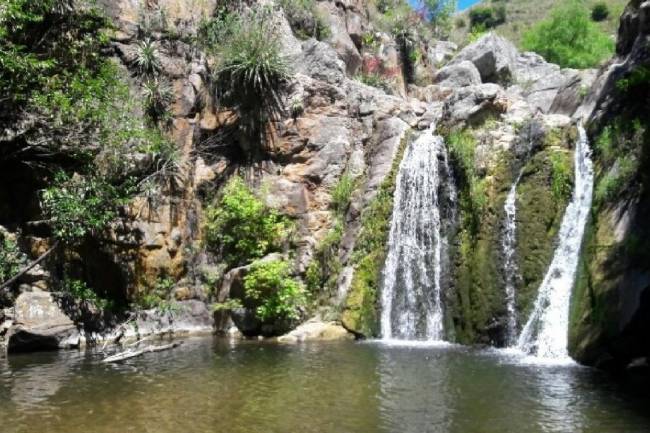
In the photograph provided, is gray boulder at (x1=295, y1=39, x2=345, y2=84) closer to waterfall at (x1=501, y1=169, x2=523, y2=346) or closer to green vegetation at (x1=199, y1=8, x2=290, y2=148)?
green vegetation at (x1=199, y1=8, x2=290, y2=148)

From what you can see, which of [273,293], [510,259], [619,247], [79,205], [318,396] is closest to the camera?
[318,396]

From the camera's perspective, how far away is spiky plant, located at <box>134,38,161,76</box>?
78.7 feet

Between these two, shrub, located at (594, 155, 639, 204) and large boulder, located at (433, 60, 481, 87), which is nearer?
shrub, located at (594, 155, 639, 204)

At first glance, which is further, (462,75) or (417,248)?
(462,75)

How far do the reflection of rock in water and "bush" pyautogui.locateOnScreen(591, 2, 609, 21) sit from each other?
63.7 m

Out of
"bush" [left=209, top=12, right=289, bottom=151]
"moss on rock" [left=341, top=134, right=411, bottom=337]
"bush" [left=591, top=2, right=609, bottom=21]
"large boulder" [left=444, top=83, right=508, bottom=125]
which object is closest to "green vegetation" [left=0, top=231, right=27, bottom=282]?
"bush" [left=209, top=12, right=289, bottom=151]

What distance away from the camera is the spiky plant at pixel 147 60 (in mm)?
24000

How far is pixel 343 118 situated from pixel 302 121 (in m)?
1.71

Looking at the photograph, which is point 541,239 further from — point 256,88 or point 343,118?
point 256,88

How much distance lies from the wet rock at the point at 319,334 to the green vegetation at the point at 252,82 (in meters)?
8.58

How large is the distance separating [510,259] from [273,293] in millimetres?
7537

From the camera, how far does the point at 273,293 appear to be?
19.0 metres

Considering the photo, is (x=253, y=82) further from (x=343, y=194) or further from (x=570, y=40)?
(x=570, y=40)

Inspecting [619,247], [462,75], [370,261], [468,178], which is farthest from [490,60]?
[619,247]
